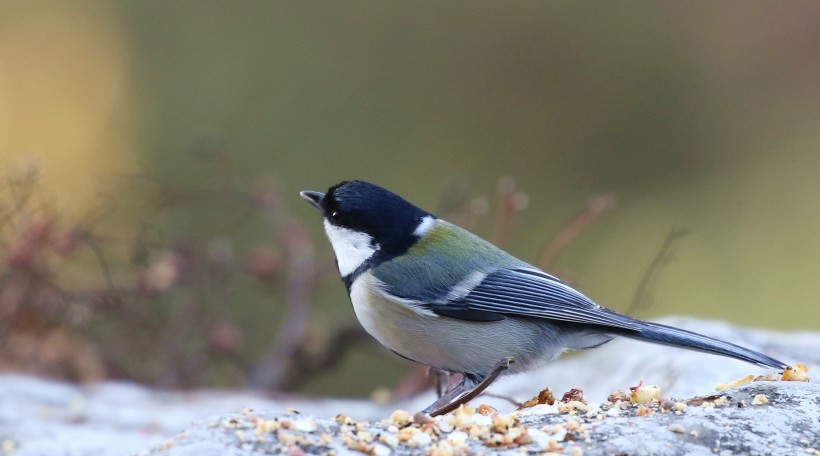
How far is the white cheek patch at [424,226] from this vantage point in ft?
8.56

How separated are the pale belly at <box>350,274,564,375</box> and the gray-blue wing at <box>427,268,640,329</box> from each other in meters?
0.03

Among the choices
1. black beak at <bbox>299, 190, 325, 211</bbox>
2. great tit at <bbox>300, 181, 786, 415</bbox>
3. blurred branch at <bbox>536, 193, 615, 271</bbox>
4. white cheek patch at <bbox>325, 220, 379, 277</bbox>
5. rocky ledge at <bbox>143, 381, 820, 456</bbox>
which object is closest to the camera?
rocky ledge at <bbox>143, 381, 820, 456</bbox>

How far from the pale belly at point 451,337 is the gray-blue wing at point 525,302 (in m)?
0.03

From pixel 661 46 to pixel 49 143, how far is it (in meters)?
4.06

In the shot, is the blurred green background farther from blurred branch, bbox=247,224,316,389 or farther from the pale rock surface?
the pale rock surface

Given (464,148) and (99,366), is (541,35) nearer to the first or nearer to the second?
(464,148)

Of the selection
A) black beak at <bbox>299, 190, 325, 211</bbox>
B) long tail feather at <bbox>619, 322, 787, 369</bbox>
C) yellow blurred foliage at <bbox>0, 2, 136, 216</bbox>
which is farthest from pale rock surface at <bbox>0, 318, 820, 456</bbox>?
yellow blurred foliage at <bbox>0, 2, 136, 216</bbox>

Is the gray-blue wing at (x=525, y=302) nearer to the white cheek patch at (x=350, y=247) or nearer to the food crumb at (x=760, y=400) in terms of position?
the white cheek patch at (x=350, y=247)

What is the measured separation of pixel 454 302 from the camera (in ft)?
7.96

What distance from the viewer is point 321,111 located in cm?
627

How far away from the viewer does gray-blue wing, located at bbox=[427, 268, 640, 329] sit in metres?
2.40

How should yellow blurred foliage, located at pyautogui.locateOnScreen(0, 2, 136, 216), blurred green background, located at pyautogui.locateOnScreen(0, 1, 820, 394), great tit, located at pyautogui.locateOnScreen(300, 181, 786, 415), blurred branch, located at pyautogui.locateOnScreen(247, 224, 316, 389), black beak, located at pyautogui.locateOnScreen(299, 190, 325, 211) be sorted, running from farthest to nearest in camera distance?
yellow blurred foliage, located at pyautogui.locateOnScreen(0, 2, 136, 216), blurred green background, located at pyautogui.locateOnScreen(0, 1, 820, 394), blurred branch, located at pyautogui.locateOnScreen(247, 224, 316, 389), black beak, located at pyautogui.locateOnScreen(299, 190, 325, 211), great tit, located at pyautogui.locateOnScreen(300, 181, 786, 415)

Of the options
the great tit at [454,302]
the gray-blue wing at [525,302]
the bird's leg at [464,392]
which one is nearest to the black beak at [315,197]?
the great tit at [454,302]

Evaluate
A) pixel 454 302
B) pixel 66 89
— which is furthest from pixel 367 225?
pixel 66 89
